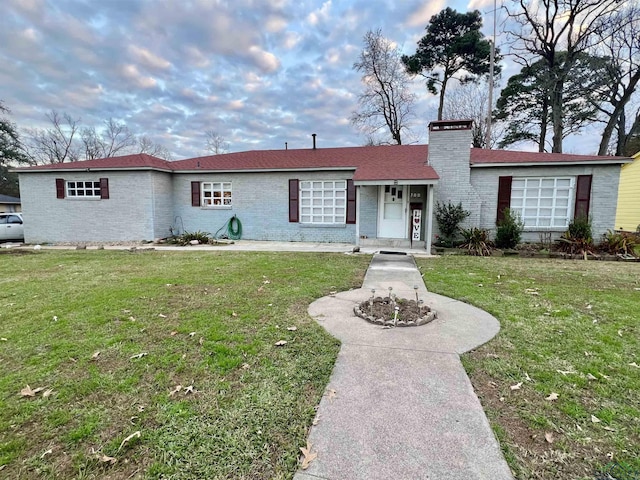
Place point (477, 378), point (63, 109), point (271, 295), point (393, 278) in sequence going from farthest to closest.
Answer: point (63, 109) → point (393, 278) → point (271, 295) → point (477, 378)

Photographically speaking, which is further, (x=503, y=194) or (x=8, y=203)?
(x=8, y=203)

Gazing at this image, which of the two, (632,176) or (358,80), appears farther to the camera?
(358,80)

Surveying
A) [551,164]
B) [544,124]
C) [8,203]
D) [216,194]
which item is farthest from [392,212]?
[8,203]

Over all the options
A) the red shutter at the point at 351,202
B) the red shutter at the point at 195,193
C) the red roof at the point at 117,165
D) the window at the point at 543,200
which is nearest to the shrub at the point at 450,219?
the window at the point at 543,200

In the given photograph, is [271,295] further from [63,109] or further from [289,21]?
[63,109]

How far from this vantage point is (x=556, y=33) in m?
17.4

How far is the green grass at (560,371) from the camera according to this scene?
1884mm

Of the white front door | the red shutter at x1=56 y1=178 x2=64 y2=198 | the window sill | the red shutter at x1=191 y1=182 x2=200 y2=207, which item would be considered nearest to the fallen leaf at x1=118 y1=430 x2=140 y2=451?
the white front door

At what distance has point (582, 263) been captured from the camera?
27.3ft

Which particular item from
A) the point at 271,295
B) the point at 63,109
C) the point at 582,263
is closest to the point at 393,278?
the point at 271,295

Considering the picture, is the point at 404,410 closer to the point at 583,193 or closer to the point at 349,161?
the point at 349,161

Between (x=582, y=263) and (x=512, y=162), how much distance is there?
3.86m

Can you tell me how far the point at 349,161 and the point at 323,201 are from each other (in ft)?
6.22

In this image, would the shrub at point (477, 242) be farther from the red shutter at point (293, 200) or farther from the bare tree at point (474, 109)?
the bare tree at point (474, 109)
